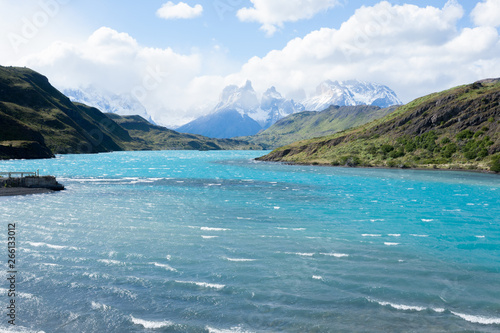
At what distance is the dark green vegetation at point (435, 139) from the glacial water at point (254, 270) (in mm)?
93136

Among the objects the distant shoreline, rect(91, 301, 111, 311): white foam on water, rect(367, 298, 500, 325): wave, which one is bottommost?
rect(91, 301, 111, 311): white foam on water

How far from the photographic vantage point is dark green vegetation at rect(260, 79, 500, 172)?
12738cm

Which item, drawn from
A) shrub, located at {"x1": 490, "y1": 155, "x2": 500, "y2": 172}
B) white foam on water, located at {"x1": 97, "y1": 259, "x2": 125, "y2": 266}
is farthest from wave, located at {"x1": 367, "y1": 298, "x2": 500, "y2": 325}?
shrub, located at {"x1": 490, "y1": 155, "x2": 500, "y2": 172}

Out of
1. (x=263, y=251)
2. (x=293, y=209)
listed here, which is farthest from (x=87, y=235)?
(x=293, y=209)

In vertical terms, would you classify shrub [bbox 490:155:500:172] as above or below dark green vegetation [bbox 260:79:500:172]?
below

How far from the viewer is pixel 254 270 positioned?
2344 cm

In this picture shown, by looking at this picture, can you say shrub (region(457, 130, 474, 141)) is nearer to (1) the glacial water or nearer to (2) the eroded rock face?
(1) the glacial water

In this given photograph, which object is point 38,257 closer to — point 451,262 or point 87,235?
point 87,235

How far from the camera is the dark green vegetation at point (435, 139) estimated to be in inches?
5015

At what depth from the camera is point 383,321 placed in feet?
53.2

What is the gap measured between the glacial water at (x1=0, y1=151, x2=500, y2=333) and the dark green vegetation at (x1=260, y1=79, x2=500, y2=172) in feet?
306

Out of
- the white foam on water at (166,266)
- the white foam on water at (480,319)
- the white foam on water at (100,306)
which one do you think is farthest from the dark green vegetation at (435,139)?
the white foam on water at (100,306)

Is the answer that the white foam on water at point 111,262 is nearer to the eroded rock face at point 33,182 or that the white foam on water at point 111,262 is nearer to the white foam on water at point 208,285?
the white foam on water at point 208,285

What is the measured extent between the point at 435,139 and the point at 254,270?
5874 inches
